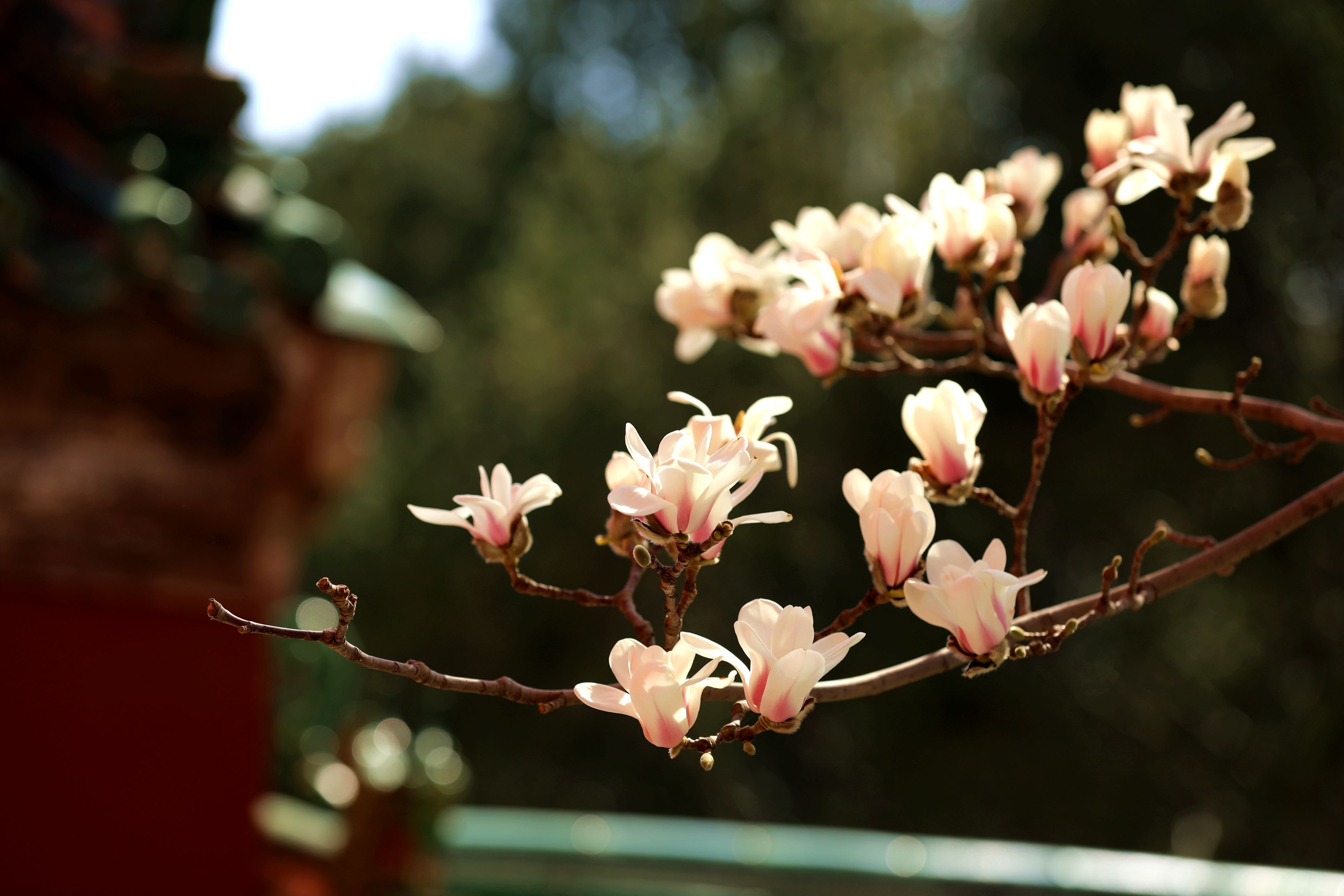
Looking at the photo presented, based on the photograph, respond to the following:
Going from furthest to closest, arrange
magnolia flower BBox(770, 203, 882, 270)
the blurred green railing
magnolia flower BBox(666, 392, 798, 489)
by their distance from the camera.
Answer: the blurred green railing < magnolia flower BBox(770, 203, 882, 270) < magnolia flower BBox(666, 392, 798, 489)

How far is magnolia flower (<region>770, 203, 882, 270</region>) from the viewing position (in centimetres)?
107

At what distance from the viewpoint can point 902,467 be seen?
7199 mm

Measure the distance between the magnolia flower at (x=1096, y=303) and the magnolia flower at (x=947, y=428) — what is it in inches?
4.0

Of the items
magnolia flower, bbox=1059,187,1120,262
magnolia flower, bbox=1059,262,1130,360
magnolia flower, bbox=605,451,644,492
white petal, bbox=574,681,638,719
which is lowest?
white petal, bbox=574,681,638,719

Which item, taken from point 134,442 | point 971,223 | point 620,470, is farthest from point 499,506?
point 134,442

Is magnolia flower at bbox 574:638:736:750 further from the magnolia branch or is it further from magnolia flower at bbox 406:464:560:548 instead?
magnolia flower at bbox 406:464:560:548

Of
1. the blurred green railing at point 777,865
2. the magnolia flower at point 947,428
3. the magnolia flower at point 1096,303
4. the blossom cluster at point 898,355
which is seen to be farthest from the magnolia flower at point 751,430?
the blurred green railing at point 777,865

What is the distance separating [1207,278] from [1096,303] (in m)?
0.33

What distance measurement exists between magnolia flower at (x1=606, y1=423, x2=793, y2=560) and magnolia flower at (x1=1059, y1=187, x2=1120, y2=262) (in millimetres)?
639

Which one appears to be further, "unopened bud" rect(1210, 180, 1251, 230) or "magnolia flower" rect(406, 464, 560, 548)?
"unopened bud" rect(1210, 180, 1251, 230)

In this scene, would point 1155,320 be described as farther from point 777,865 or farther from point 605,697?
point 777,865

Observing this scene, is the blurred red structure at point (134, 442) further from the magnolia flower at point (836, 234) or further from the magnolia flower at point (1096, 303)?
the magnolia flower at point (1096, 303)

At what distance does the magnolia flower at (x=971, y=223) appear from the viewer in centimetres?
106

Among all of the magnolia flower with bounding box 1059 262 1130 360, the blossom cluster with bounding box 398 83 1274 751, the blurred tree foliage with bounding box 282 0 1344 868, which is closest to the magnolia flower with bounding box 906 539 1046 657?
the blossom cluster with bounding box 398 83 1274 751
